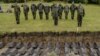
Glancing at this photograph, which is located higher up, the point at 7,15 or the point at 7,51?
the point at 7,51

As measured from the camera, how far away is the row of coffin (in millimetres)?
30781

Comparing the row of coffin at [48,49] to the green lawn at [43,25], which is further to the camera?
the green lawn at [43,25]

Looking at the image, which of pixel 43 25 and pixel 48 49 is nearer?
pixel 48 49

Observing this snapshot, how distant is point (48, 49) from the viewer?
32531 mm

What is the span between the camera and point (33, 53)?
30875mm

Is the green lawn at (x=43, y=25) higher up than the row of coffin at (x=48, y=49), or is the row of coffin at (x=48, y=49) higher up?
the row of coffin at (x=48, y=49)

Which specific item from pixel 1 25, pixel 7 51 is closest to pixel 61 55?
pixel 7 51

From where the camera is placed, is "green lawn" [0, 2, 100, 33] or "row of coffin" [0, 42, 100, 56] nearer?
"row of coffin" [0, 42, 100, 56]

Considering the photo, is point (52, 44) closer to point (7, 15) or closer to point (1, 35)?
point (1, 35)

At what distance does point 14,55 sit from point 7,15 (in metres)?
24.9

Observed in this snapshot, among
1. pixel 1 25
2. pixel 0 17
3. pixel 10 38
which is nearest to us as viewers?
pixel 10 38

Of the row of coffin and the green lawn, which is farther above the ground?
the row of coffin

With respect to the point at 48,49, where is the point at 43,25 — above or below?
below

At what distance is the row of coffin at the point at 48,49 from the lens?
101ft
